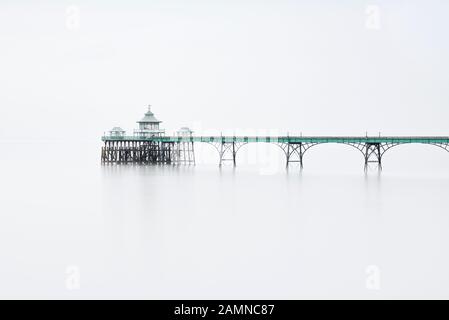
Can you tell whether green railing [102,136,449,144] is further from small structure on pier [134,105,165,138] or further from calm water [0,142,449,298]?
calm water [0,142,449,298]

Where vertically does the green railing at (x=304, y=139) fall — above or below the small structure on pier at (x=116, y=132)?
below

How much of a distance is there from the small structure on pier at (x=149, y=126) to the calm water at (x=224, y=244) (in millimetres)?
28774

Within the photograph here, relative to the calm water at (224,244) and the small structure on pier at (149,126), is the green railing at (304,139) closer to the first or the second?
the small structure on pier at (149,126)

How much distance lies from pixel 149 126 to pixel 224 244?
47.0 meters

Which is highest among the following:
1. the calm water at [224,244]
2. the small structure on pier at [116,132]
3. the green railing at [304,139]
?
the small structure on pier at [116,132]

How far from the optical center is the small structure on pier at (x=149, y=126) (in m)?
66.6

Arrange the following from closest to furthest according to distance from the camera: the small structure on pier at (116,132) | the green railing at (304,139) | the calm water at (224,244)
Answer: the calm water at (224,244)
the green railing at (304,139)
the small structure on pier at (116,132)

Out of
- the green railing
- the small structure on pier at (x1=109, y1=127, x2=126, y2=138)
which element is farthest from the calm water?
the small structure on pier at (x1=109, y1=127, x2=126, y2=138)

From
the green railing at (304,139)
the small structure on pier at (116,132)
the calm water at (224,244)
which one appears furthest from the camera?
the small structure on pier at (116,132)

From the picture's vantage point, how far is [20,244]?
21016 mm

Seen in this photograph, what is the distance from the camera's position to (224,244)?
21078 mm

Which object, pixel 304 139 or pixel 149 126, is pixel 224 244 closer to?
pixel 304 139

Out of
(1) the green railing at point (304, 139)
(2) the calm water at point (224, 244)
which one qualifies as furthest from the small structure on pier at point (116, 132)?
(2) the calm water at point (224, 244)
